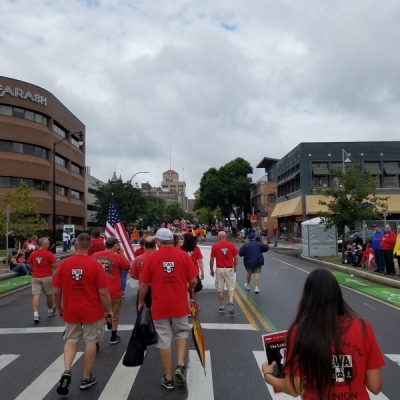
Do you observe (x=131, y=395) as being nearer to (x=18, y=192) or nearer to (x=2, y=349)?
(x=2, y=349)

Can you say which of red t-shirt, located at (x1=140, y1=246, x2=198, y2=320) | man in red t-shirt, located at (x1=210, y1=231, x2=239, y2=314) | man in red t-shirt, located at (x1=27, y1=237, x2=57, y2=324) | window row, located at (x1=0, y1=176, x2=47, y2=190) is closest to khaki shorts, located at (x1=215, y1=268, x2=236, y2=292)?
man in red t-shirt, located at (x1=210, y1=231, x2=239, y2=314)

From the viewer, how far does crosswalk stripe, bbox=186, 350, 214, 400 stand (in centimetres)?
507

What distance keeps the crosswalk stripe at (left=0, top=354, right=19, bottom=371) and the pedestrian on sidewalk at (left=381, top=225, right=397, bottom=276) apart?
13.3 meters

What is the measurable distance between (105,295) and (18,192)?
27.6m

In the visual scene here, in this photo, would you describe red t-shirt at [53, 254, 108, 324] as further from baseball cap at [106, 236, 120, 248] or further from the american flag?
the american flag

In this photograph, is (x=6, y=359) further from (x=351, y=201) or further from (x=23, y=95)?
(x=23, y=95)

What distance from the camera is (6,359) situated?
666cm

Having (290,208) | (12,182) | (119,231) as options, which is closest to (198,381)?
(119,231)

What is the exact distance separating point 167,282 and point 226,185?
69355 mm

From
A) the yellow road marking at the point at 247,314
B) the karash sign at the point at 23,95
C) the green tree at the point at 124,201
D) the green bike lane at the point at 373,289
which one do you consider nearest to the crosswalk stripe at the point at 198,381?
the yellow road marking at the point at 247,314

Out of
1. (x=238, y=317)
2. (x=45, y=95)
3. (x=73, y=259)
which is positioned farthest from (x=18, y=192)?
(x=73, y=259)

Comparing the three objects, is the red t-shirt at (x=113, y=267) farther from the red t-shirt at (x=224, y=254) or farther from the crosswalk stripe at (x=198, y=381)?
the red t-shirt at (x=224, y=254)

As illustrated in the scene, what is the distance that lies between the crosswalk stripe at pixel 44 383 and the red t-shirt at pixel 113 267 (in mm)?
1297

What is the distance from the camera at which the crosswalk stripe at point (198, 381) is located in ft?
16.6
